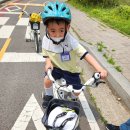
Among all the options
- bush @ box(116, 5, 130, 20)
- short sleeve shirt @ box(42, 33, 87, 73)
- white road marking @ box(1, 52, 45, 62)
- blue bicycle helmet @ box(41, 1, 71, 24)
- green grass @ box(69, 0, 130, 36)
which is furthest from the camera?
bush @ box(116, 5, 130, 20)

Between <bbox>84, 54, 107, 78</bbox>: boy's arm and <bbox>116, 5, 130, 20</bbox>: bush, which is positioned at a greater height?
<bbox>84, 54, 107, 78</bbox>: boy's arm

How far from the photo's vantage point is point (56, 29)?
459cm

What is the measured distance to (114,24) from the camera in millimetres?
17234

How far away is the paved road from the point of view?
233 inches

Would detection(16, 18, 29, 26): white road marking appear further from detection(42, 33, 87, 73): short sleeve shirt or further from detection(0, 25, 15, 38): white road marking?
detection(42, 33, 87, 73): short sleeve shirt

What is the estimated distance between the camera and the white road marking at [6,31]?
14477 millimetres

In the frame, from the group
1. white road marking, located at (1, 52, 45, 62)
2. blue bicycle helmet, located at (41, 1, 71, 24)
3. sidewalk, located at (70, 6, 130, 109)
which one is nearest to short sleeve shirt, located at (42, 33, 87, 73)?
blue bicycle helmet, located at (41, 1, 71, 24)

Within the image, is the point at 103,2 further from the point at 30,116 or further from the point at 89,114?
the point at 30,116

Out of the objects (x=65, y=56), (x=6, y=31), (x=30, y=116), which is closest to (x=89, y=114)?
(x=30, y=116)

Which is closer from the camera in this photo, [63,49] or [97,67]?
[97,67]

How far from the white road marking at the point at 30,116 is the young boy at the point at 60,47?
2.49ft

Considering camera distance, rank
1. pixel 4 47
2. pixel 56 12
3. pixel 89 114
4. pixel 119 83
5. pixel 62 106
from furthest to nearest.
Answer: pixel 4 47, pixel 119 83, pixel 89 114, pixel 56 12, pixel 62 106

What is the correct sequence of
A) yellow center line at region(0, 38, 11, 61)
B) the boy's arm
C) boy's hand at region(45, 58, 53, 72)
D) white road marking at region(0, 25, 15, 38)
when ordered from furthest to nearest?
white road marking at region(0, 25, 15, 38), yellow center line at region(0, 38, 11, 61), boy's hand at region(45, 58, 53, 72), the boy's arm

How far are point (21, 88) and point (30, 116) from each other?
1640 millimetres
